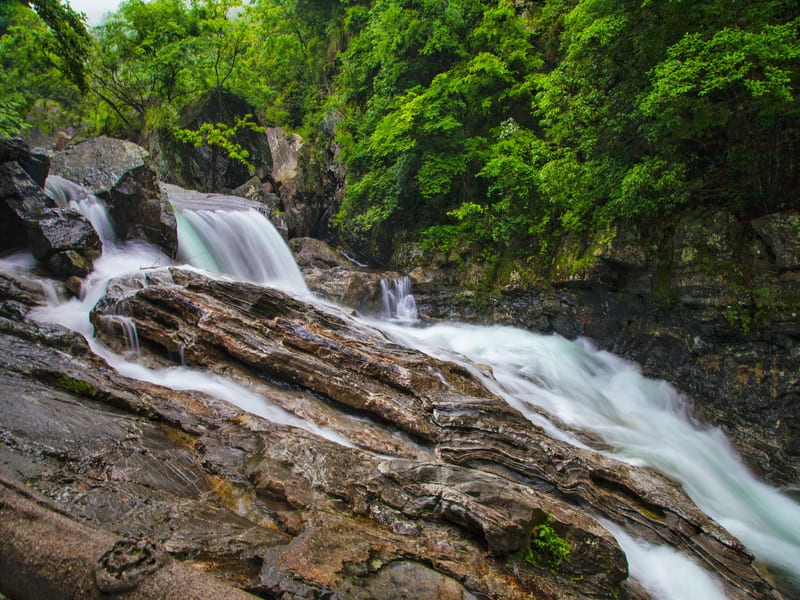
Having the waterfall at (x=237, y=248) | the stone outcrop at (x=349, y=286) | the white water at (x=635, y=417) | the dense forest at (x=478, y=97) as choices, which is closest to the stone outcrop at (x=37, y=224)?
the dense forest at (x=478, y=97)

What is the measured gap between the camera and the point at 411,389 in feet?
21.0

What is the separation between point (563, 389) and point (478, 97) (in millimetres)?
10038

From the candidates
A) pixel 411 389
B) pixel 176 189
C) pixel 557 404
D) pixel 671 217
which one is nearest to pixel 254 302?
pixel 411 389

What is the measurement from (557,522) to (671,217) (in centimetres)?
885

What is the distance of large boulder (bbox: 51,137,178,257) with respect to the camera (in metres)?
11.1

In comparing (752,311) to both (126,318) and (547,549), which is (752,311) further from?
(126,318)

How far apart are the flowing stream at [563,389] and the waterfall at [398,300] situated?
0.13ft

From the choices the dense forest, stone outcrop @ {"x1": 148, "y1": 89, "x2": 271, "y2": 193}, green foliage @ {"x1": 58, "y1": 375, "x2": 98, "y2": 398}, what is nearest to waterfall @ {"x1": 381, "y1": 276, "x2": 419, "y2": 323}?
the dense forest

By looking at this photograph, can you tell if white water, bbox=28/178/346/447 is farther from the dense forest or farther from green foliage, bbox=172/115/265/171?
green foliage, bbox=172/115/265/171

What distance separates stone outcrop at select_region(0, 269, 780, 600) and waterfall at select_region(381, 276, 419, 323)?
715 cm

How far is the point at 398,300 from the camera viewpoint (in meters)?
15.1

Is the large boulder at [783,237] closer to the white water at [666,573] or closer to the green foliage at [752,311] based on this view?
the green foliage at [752,311]

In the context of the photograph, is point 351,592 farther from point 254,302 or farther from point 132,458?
point 254,302

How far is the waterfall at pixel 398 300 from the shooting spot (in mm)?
14777
